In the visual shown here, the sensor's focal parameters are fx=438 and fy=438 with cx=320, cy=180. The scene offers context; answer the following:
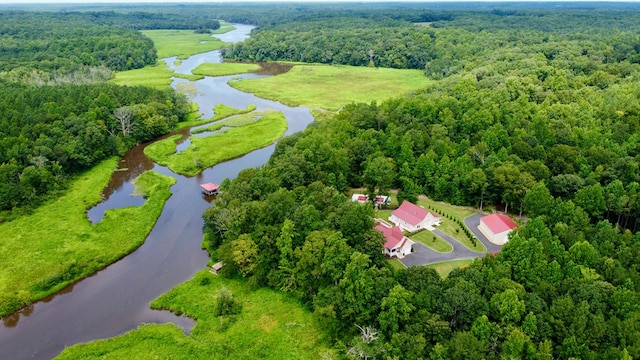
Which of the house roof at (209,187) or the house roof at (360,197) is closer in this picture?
the house roof at (360,197)

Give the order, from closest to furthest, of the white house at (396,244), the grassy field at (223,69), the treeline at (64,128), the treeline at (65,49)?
1. the white house at (396,244)
2. the treeline at (64,128)
3. the treeline at (65,49)
4. the grassy field at (223,69)

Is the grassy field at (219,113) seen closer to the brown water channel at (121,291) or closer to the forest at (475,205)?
the brown water channel at (121,291)

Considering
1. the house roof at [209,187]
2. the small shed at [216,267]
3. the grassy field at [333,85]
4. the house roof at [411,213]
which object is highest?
the grassy field at [333,85]

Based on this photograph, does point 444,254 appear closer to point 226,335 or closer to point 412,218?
point 412,218

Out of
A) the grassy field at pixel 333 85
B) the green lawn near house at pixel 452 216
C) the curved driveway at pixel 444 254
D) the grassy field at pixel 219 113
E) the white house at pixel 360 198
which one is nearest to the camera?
the curved driveway at pixel 444 254

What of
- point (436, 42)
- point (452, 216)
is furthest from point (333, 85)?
point (452, 216)

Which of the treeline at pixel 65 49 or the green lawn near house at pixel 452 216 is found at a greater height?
the treeline at pixel 65 49

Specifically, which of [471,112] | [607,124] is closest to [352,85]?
[471,112]

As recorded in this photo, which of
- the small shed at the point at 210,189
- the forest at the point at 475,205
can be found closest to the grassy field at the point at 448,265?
the forest at the point at 475,205
